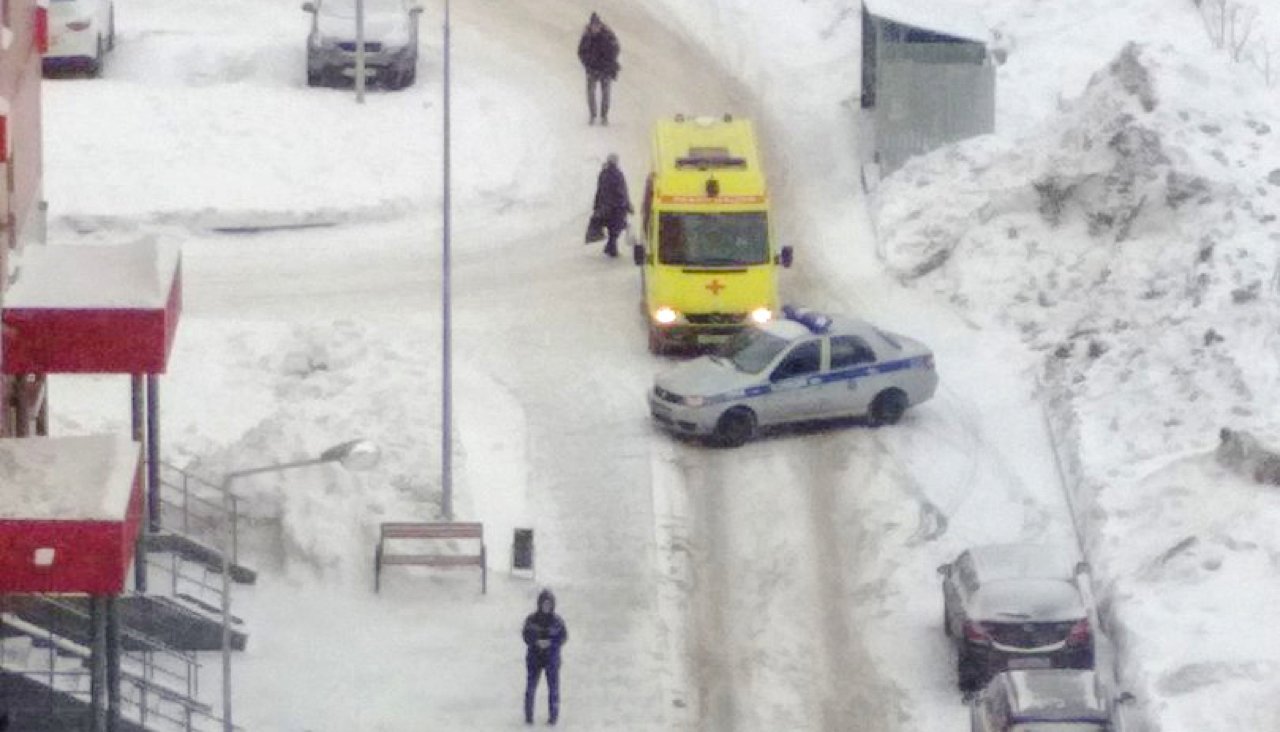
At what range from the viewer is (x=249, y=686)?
3447 centimetres

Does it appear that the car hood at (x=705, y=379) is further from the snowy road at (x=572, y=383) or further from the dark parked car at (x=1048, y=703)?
the dark parked car at (x=1048, y=703)

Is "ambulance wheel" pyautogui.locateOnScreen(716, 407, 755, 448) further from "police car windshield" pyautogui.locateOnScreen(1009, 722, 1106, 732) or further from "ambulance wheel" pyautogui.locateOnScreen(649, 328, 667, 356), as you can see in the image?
"police car windshield" pyautogui.locateOnScreen(1009, 722, 1106, 732)

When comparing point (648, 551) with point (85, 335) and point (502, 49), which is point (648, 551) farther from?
point (502, 49)

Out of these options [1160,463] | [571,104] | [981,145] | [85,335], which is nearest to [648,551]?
[1160,463]

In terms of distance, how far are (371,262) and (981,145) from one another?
8.94 meters

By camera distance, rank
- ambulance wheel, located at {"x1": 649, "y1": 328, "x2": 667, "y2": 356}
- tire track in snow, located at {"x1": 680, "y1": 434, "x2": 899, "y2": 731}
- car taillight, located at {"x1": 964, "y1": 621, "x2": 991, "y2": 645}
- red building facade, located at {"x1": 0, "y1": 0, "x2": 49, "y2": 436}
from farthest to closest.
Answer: ambulance wheel, located at {"x1": 649, "y1": 328, "x2": 667, "y2": 356}
tire track in snow, located at {"x1": 680, "y1": 434, "x2": 899, "y2": 731}
car taillight, located at {"x1": 964, "y1": 621, "x2": 991, "y2": 645}
red building facade, located at {"x1": 0, "y1": 0, "x2": 49, "y2": 436}

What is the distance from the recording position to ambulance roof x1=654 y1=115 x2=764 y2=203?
140ft

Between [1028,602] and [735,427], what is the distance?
7.27m

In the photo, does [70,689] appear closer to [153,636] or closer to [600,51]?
[153,636]

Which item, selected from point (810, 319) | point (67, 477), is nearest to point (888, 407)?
point (810, 319)

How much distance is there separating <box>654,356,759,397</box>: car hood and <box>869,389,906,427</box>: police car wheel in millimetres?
1658

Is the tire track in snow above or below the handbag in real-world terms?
below

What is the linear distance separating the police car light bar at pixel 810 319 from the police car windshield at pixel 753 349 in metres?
0.41

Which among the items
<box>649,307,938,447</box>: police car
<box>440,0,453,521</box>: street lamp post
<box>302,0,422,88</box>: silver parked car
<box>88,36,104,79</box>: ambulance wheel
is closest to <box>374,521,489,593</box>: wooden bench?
<box>440,0,453,521</box>: street lamp post
